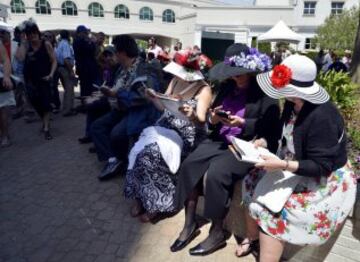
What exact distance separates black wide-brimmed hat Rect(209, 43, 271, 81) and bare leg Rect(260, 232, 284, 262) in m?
1.30

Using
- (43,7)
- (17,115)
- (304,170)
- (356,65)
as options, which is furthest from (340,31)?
(43,7)

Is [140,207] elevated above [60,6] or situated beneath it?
situated beneath

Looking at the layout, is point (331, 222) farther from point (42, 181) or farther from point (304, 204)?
point (42, 181)

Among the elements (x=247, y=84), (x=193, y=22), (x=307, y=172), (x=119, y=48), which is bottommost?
(x=307, y=172)

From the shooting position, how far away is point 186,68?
3.19 m

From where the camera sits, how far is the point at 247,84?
9.36 ft

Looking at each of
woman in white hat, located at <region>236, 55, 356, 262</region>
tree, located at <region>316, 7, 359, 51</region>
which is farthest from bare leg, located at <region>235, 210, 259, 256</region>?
tree, located at <region>316, 7, 359, 51</region>

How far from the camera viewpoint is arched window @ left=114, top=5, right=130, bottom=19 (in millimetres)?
48581

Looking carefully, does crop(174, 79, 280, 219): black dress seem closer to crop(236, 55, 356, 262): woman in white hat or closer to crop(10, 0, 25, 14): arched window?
crop(236, 55, 356, 262): woman in white hat

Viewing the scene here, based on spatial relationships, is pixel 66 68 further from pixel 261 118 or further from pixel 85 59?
pixel 261 118

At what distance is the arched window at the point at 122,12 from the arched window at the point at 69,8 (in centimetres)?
587

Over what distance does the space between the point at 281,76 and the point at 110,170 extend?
9.28ft

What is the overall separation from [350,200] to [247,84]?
1.23 meters

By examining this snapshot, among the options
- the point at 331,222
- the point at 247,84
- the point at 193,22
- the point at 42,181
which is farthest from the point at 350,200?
the point at 193,22
